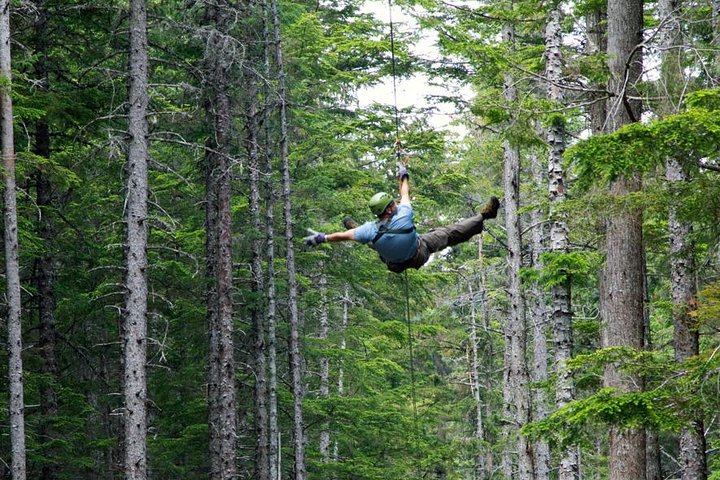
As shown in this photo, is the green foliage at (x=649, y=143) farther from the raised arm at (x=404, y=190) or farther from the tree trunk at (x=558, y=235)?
the tree trunk at (x=558, y=235)

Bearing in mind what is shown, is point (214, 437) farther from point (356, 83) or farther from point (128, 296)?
point (356, 83)

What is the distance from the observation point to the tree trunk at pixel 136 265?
44.4ft

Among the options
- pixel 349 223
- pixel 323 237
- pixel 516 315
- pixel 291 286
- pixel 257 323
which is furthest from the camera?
pixel 257 323

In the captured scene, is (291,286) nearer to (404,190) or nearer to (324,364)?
(324,364)

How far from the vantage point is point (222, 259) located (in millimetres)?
18156

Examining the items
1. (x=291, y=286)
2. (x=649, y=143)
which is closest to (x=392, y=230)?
(x=649, y=143)

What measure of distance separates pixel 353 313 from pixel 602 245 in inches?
461

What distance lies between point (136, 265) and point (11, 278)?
2.12 metres

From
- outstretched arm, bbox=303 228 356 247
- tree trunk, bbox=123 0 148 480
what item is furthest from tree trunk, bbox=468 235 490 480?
outstretched arm, bbox=303 228 356 247

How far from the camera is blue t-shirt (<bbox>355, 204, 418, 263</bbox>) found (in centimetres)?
923

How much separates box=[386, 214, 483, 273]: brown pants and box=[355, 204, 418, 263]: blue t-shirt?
295 millimetres

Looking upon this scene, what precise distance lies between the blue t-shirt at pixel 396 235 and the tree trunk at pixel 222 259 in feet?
28.7

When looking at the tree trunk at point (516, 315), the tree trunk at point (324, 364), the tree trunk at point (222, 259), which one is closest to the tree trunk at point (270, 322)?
the tree trunk at point (222, 259)

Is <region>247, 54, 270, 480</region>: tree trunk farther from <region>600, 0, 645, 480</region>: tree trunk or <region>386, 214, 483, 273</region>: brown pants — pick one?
<region>600, 0, 645, 480</region>: tree trunk
